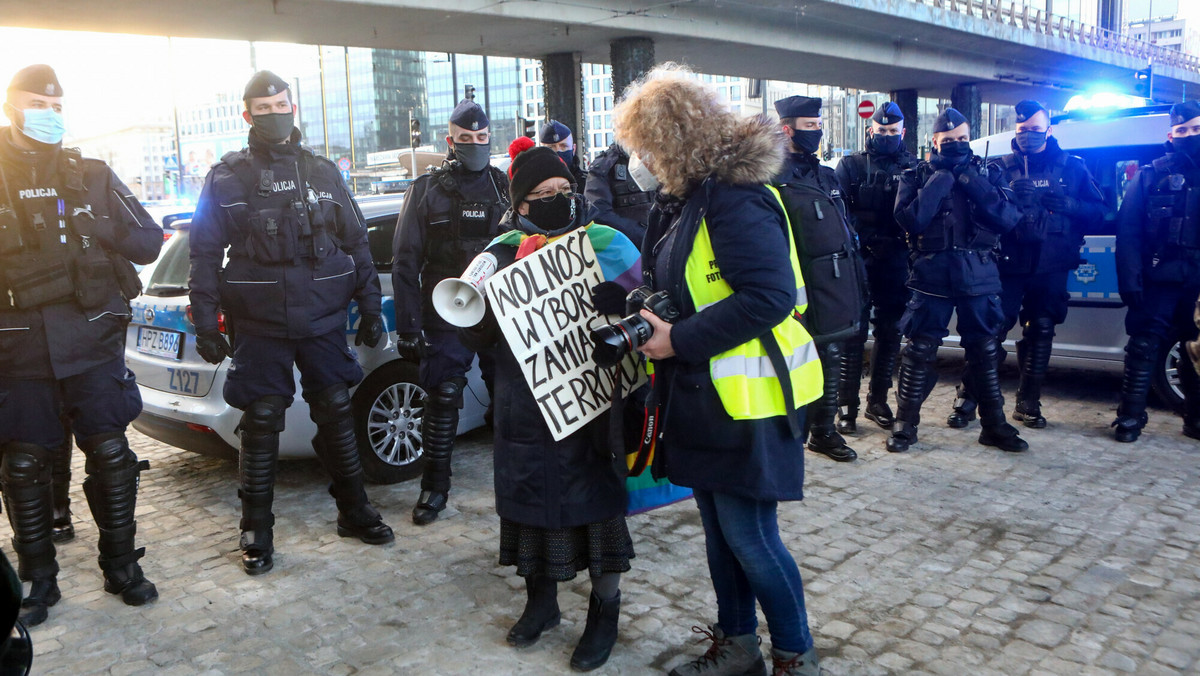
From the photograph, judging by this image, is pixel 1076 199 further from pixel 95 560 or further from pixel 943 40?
pixel 943 40

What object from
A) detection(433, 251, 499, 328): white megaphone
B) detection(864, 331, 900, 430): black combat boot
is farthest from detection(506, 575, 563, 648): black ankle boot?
detection(864, 331, 900, 430): black combat boot

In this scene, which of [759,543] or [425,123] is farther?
[425,123]

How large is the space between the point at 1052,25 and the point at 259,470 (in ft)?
118

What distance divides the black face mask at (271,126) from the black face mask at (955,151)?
3.97 meters

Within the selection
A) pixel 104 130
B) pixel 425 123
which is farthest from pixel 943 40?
pixel 104 130

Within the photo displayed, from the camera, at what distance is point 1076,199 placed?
649 centimetres

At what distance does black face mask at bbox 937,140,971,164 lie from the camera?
602 centimetres

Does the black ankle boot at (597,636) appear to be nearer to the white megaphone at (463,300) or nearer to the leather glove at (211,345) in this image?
the white megaphone at (463,300)

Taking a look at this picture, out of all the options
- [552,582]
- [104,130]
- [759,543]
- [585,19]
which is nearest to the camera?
[759,543]

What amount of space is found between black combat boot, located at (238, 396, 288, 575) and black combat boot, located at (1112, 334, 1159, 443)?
5.19m

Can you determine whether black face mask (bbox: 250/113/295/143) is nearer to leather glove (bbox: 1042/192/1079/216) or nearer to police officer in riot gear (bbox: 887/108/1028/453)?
police officer in riot gear (bbox: 887/108/1028/453)

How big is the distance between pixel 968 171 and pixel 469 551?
3857 mm

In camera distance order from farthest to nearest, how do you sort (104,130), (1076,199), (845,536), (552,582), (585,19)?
1. (104,130)
2. (585,19)
3. (1076,199)
4. (845,536)
5. (552,582)

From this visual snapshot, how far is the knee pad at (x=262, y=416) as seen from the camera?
4559 millimetres
